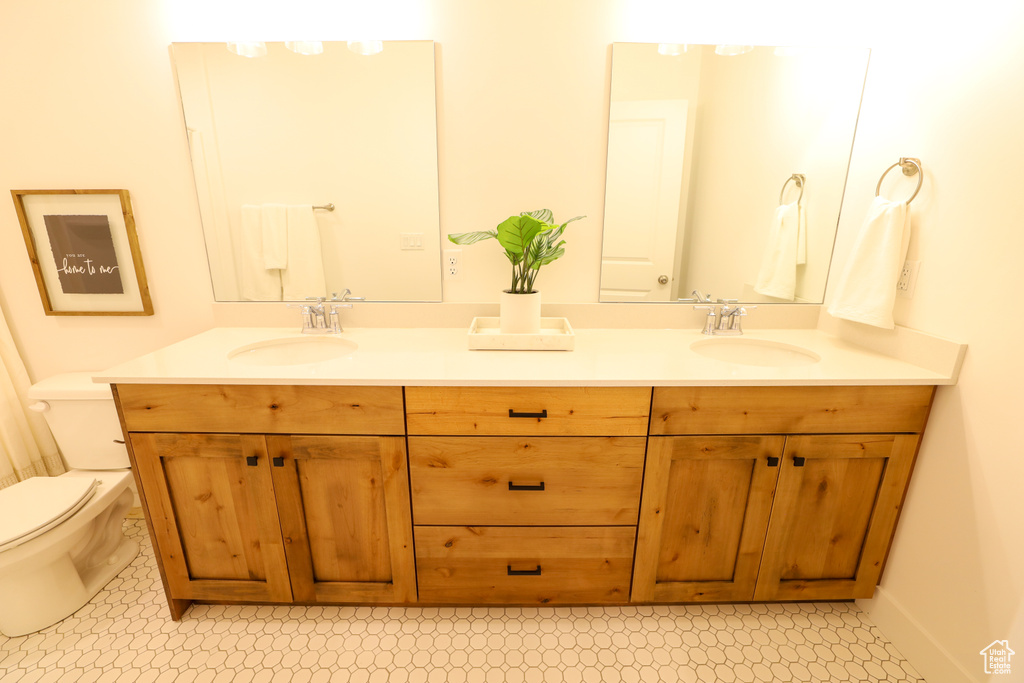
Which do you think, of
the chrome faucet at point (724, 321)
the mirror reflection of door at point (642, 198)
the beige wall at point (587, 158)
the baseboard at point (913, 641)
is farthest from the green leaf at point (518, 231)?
the baseboard at point (913, 641)

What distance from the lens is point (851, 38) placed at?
145cm

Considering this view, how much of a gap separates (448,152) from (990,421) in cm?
171

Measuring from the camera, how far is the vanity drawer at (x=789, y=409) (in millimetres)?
1197

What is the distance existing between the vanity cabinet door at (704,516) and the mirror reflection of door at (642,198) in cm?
63

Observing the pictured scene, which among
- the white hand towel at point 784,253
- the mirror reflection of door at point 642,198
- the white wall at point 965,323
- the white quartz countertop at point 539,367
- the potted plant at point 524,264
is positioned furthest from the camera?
the white hand towel at point 784,253

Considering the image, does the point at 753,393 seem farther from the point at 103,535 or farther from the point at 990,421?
the point at 103,535

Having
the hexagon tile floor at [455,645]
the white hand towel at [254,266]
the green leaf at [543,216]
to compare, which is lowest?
the hexagon tile floor at [455,645]

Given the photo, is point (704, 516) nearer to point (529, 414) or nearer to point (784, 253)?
point (529, 414)

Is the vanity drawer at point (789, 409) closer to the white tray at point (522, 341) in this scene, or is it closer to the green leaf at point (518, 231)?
the white tray at point (522, 341)

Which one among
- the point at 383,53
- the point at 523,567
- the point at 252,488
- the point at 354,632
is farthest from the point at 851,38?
the point at 354,632

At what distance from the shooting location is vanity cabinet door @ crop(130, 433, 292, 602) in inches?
48.9

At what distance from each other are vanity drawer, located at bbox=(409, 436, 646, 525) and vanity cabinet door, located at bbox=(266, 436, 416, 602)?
0.08 m

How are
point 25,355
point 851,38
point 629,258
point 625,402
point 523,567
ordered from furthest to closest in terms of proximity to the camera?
1. point 25,355
2. point 629,258
3. point 851,38
4. point 523,567
5. point 625,402

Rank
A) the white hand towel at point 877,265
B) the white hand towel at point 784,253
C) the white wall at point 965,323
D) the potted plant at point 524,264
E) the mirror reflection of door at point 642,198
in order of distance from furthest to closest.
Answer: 1. the white hand towel at point 784,253
2. the mirror reflection of door at point 642,198
3. the potted plant at point 524,264
4. the white hand towel at point 877,265
5. the white wall at point 965,323
